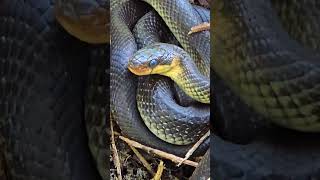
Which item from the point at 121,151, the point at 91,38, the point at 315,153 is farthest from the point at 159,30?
the point at 315,153

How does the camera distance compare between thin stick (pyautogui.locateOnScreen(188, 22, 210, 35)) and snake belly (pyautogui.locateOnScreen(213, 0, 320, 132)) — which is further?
thin stick (pyautogui.locateOnScreen(188, 22, 210, 35))

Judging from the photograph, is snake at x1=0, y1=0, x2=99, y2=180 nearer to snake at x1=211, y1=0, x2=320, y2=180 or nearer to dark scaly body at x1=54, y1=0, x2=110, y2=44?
dark scaly body at x1=54, y1=0, x2=110, y2=44

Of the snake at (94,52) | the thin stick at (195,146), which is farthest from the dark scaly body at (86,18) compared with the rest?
the thin stick at (195,146)

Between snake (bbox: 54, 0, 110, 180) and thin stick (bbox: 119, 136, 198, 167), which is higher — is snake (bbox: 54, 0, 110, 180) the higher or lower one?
the higher one

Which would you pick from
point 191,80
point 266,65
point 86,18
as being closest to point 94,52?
point 86,18

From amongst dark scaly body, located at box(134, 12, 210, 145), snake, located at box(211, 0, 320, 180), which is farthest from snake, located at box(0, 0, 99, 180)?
snake, located at box(211, 0, 320, 180)

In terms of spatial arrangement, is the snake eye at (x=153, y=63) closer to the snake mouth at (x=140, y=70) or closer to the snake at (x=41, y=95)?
the snake mouth at (x=140, y=70)
